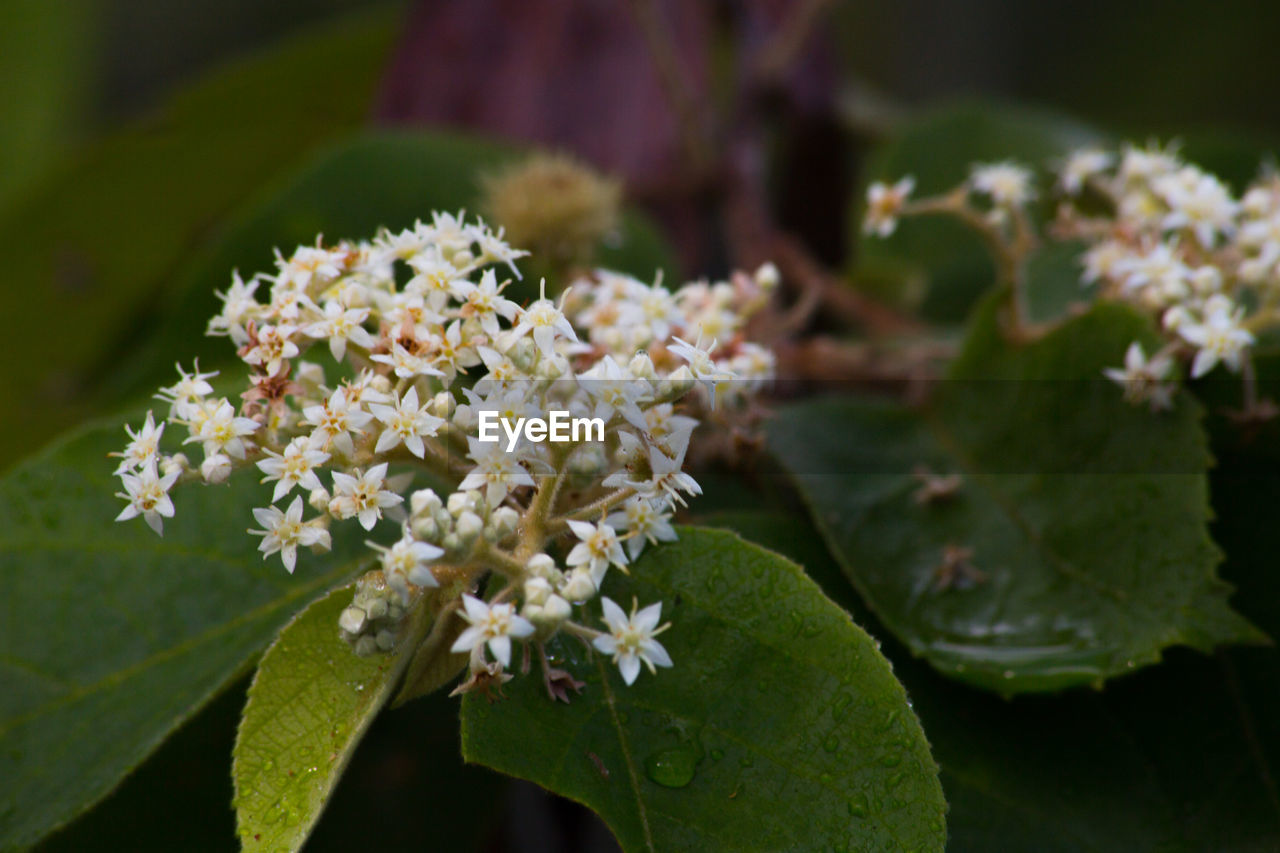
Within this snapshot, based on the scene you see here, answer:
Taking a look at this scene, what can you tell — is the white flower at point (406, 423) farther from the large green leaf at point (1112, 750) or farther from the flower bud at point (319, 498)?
the large green leaf at point (1112, 750)

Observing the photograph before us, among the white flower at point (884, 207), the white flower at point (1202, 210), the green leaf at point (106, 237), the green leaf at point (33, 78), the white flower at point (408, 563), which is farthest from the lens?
the green leaf at point (33, 78)

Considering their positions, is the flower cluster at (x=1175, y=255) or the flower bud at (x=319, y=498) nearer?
the flower bud at (x=319, y=498)

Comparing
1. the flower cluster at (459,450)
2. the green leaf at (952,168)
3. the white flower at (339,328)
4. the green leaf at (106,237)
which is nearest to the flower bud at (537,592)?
the flower cluster at (459,450)

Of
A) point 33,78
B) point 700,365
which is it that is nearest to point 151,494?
point 700,365

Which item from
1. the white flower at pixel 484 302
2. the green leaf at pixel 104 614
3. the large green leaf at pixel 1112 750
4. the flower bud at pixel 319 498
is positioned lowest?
the large green leaf at pixel 1112 750

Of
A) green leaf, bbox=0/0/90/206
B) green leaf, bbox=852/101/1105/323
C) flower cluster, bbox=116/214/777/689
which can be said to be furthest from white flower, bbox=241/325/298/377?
green leaf, bbox=0/0/90/206

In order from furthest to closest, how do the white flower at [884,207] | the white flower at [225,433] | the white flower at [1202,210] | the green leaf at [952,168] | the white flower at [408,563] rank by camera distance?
the green leaf at [952,168]
the white flower at [884,207]
the white flower at [1202,210]
the white flower at [225,433]
the white flower at [408,563]

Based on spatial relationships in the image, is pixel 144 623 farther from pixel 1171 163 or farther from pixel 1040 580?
Result: pixel 1171 163
